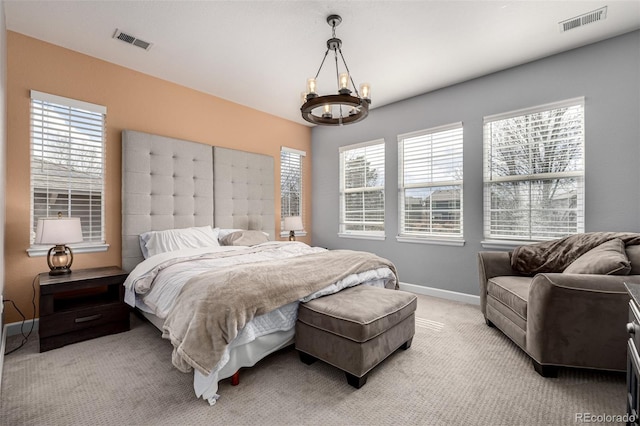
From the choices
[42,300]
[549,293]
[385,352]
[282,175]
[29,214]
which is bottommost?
[385,352]

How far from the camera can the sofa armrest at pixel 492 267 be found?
2883 mm

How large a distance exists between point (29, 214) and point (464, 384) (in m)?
3.86

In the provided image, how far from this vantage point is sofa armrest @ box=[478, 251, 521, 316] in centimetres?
288

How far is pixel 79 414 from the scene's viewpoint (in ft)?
5.40

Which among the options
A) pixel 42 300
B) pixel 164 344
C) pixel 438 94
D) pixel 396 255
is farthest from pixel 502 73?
pixel 42 300

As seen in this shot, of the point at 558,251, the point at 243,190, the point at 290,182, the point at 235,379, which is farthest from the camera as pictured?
the point at 290,182

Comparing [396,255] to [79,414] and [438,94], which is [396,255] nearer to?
[438,94]

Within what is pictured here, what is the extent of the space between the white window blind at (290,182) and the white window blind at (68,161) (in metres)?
2.47

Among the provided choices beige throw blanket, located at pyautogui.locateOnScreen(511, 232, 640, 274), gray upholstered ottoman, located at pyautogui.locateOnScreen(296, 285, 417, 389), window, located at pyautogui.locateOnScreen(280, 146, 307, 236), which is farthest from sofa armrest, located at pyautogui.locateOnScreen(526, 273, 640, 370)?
window, located at pyautogui.locateOnScreen(280, 146, 307, 236)

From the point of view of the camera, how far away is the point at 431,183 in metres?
3.98

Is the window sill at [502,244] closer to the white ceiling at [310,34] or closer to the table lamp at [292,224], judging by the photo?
the white ceiling at [310,34]

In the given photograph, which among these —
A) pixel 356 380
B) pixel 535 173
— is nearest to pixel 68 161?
pixel 356 380

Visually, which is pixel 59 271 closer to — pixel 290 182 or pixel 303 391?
pixel 303 391

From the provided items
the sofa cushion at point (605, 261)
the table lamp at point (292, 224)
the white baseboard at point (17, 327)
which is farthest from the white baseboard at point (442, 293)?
the white baseboard at point (17, 327)
